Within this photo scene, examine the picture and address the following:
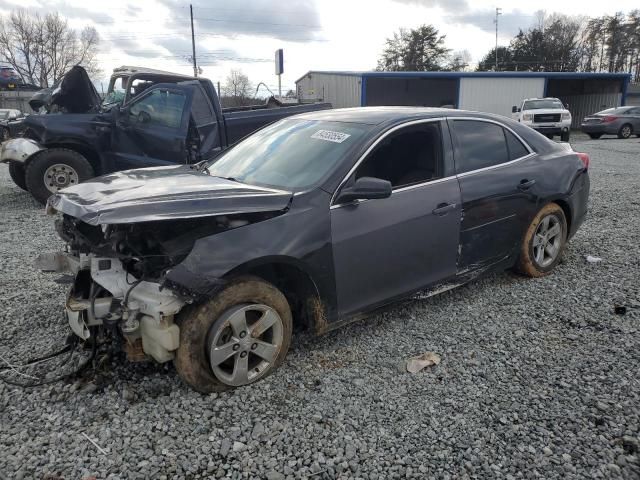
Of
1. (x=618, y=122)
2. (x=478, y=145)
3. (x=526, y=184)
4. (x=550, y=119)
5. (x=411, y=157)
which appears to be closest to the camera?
(x=411, y=157)

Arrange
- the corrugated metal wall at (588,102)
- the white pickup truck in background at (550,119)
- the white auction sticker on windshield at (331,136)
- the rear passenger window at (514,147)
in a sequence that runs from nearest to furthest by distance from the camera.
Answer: the white auction sticker on windshield at (331,136)
the rear passenger window at (514,147)
the white pickup truck in background at (550,119)
the corrugated metal wall at (588,102)

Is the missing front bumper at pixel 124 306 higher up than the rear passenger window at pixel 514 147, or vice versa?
the rear passenger window at pixel 514 147

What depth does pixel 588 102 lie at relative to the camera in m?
34.5

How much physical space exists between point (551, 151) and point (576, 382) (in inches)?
97.3

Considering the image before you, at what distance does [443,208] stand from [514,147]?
1.23 metres

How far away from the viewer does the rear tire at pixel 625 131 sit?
22312 millimetres

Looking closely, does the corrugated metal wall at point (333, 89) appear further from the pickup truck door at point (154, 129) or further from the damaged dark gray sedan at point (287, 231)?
the damaged dark gray sedan at point (287, 231)

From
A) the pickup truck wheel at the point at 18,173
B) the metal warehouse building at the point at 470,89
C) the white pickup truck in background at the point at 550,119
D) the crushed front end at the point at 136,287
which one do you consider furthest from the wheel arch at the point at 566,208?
the metal warehouse building at the point at 470,89

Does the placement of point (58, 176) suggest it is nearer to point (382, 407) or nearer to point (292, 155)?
point (292, 155)

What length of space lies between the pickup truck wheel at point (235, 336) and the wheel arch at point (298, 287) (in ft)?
0.47

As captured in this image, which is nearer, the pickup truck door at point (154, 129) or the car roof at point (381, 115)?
the car roof at point (381, 115)

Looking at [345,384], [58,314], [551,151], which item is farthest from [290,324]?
[551,151]

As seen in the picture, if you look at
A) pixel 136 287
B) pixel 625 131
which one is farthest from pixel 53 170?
pixel 625 131

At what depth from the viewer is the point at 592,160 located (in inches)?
557
